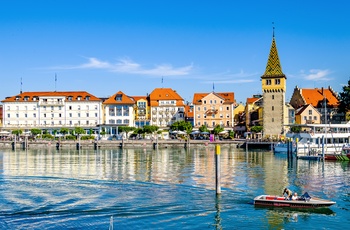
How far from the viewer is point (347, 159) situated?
6588cm

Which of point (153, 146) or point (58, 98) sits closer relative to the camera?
point (153, 146)

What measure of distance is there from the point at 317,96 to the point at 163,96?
3922 cm

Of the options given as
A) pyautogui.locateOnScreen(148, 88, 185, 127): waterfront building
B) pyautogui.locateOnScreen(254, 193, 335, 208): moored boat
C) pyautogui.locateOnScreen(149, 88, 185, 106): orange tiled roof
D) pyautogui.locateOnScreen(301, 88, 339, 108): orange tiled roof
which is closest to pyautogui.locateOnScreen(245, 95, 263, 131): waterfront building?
pyautogui.locateOnScreen(301, 88, 339, 108): orange tiled roof

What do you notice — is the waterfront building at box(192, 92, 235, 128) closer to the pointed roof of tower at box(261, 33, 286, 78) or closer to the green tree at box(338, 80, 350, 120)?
the pointed roof of tower at box(261, 33, 286, 78)

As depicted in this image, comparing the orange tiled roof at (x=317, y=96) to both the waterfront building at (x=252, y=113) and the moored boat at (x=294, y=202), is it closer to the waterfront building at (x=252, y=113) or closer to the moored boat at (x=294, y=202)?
the waterfront building at (x=252, y=113)

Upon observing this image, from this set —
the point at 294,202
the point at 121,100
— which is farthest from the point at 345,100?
the point at 294,202

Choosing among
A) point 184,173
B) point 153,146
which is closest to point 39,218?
point 184,173

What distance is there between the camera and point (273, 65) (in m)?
116

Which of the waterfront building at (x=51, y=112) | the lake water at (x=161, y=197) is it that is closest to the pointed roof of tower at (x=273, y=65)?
the waterfront building at (x=51, y=112)

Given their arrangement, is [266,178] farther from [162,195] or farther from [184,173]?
[162,195]

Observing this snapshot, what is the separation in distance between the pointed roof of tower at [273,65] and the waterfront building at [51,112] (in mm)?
42452

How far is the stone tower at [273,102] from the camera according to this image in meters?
113

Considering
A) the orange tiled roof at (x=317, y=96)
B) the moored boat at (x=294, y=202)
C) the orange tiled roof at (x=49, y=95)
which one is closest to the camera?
the moored boat at (x=294, y=202)

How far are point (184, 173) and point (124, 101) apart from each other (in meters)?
78.4
